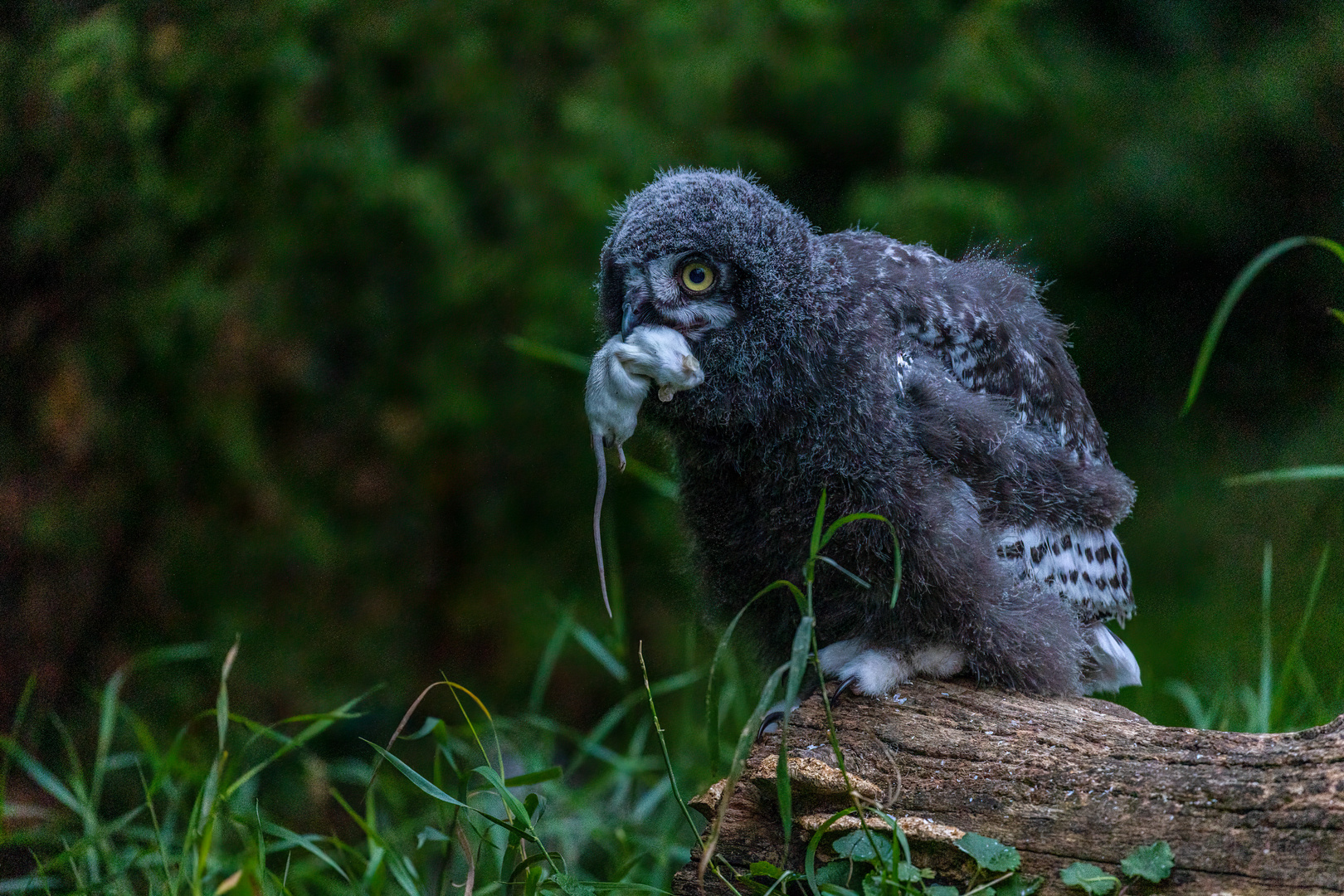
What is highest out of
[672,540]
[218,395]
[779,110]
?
[779,110]

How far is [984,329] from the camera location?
257 cm

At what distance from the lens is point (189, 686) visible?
4371 millimetres

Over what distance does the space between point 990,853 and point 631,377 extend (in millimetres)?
1174

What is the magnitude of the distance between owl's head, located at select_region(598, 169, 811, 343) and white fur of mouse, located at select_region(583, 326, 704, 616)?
0.29ft

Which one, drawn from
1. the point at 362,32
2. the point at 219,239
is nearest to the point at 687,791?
the point at 219,239

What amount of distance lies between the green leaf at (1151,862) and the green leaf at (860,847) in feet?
1.37

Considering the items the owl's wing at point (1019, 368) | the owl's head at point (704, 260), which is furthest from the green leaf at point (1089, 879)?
the owl's head at point (704, 260)

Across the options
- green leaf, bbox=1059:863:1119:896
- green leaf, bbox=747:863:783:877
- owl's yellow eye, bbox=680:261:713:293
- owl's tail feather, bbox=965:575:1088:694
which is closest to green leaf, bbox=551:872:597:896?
green leaf, bbox=747:863:783:877

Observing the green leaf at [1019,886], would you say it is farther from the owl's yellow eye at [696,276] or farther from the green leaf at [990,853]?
the owl's yellow eye at [696,276]

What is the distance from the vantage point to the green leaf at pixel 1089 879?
1.76 meters

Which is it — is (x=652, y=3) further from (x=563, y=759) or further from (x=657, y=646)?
(x=563, y=759)

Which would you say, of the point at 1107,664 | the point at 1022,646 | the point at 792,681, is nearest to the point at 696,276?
the point at 792,681

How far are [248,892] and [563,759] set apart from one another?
3.35 m

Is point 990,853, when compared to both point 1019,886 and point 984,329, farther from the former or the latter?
point 984,329
